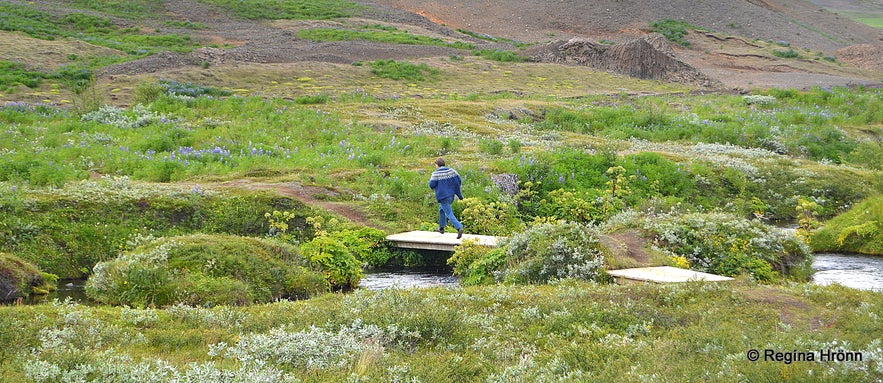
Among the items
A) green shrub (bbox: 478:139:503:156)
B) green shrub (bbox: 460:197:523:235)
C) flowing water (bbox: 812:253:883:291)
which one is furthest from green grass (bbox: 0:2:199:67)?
flowing water (bbox: 812:253:883:291)

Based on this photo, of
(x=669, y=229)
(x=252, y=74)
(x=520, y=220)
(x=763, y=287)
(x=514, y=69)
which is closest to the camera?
(x=763, y=287)

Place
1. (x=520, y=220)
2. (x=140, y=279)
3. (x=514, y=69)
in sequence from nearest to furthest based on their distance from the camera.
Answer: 1. (x=140, y=279)
2. (x=520, y=220)
3. (x=514, y=69)

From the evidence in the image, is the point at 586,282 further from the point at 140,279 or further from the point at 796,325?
the point at 140,279

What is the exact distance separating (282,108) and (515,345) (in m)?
21.0

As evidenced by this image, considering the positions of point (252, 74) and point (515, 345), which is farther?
point (252, 74)

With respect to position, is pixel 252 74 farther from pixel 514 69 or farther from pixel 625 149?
pixel 625 149

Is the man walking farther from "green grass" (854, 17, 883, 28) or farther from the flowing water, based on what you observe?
"green grass" (854, 17, 883, 28)

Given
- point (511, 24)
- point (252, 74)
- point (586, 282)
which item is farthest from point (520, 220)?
point (511, 24)

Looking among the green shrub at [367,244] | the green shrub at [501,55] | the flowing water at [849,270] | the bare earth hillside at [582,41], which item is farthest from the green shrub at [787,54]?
the green shrub at [367,244]

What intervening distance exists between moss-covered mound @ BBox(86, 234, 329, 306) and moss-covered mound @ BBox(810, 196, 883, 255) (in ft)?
36.3

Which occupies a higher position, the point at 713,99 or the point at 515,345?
the point at 515,345

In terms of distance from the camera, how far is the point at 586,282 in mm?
11492

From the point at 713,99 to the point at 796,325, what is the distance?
1436 inches

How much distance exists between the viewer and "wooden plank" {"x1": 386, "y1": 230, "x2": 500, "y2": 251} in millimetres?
14977
